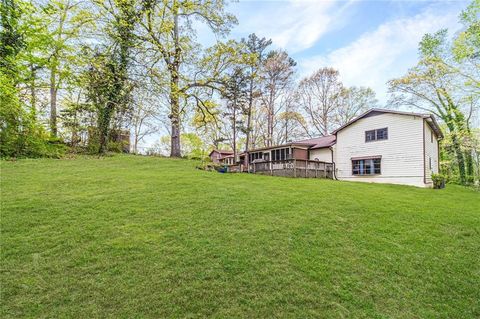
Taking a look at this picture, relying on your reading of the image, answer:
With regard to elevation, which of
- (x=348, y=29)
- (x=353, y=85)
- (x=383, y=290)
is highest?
(x=353, y=85)

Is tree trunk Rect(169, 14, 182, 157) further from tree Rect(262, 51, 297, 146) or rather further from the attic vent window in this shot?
the attic vent window

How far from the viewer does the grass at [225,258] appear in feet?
9.89

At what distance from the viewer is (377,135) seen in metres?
16.4

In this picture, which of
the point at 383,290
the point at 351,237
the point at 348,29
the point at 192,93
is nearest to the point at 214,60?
the point at 192,93

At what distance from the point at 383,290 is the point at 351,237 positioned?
1519 mm

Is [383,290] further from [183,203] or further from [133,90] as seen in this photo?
[133,90]

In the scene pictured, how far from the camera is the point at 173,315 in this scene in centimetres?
278

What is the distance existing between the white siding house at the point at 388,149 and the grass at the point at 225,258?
9.17m

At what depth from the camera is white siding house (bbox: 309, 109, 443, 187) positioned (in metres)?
14.7

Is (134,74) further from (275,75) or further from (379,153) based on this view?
(275,75)

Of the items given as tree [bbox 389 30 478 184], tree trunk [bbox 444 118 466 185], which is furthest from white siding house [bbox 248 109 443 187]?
tree [bbox 389 30 478 184]

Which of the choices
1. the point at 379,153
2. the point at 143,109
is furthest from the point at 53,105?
the point at 379,153

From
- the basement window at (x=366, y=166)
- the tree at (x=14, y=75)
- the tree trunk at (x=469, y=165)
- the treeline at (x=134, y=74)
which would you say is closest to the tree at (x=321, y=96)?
the treeline at (x=134, y=74)

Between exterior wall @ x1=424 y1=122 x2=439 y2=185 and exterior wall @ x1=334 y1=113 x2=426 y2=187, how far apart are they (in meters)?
0.87
